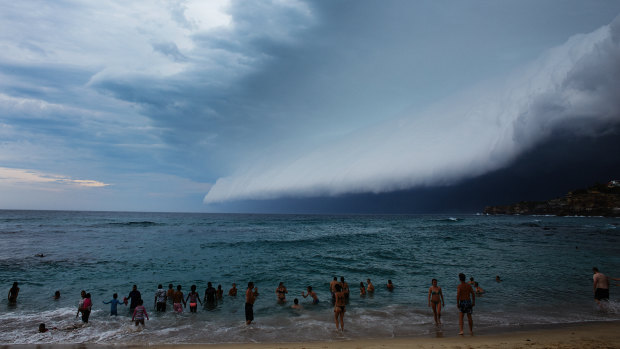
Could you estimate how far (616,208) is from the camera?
128 metres

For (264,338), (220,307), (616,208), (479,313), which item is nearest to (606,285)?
(479,313)

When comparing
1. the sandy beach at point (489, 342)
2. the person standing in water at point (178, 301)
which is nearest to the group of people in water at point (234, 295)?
the person standing in water at point (178, 301)

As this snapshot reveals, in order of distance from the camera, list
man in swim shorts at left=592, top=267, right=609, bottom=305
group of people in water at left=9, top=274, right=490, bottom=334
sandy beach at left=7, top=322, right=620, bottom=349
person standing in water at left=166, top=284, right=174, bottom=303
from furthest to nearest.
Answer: person standing in water at left=166, top=284, right=174, bottom=303 < man in swim shorts at left=592, top=267, right=609, bottom=305 < group of people in water at left=9, top=274, right=490, bottom=334 < sandy beach at left=7, top=322, right=620, bottom=349

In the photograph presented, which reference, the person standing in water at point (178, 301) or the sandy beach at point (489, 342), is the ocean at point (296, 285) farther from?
the sandy beach at point (489, 342)

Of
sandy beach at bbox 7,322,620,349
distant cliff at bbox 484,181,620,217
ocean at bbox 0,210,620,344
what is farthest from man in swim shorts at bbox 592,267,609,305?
distant cliff at bbox 484,181,620,217

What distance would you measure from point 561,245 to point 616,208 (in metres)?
129

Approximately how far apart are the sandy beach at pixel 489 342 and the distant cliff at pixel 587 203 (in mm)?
164245

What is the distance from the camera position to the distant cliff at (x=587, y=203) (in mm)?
131000

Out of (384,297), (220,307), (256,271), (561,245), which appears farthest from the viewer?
(561,245)

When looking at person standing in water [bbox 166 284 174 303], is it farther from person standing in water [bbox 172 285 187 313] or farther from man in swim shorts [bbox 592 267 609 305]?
man in swim shorts [bbox 592 267 609 305]

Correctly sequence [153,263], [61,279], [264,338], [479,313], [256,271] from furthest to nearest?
[153,263] < [256,271] < [61,279] < [479,313] < [264,338]

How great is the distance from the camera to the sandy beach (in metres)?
9.53

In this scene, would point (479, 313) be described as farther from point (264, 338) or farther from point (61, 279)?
point (61, 279)

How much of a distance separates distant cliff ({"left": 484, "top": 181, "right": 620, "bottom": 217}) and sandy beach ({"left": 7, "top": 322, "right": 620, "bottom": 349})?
16425 cm
